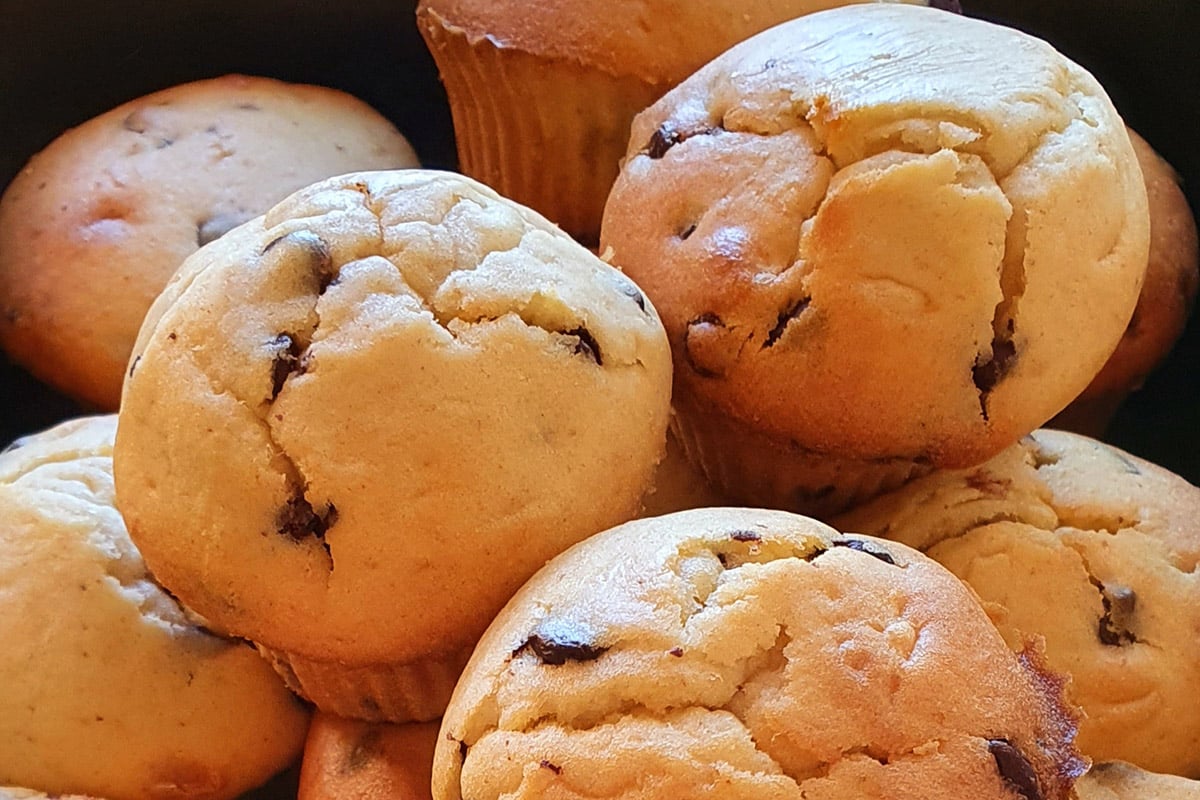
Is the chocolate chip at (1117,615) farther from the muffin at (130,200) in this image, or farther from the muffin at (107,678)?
the muffin at (130,200)

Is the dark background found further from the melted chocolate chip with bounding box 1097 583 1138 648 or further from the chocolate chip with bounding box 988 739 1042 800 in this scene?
the chocolate chip with bounding box 988 739 1042 800

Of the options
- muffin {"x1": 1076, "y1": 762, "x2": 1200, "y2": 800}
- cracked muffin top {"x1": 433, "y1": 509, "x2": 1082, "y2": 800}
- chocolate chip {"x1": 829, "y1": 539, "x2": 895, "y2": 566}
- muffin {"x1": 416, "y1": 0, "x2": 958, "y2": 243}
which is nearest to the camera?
cracked muffin top {"x1": 433, "y1": 509, "x2": 1082, "y2": 800}

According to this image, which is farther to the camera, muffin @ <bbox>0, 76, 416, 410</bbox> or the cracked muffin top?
muffin @ <bbox>0, 76, 416, 410</bbox>

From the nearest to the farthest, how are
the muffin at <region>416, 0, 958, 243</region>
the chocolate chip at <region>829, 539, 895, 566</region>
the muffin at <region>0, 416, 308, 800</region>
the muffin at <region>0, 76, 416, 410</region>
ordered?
the chocolate chip at <region>829, 539, 895, 566</region>, the muffin at <region>0, 416, 308, 800</region>, the muffin at <region>416, 0, 958, 243</region>, the muffin at <region>0, 76, 416, 410</region>

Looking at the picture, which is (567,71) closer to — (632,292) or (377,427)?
(632,292)

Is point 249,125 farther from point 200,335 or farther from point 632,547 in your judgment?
point 632,547

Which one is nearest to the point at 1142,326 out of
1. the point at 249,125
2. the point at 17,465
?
the point at 249,125

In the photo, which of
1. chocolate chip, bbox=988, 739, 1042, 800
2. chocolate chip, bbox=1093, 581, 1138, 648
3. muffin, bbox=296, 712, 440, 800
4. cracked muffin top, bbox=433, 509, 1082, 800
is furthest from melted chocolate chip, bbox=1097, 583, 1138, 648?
muffin, bbox=296, 712, 440, 800

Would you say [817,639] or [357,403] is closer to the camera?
[817,639]
